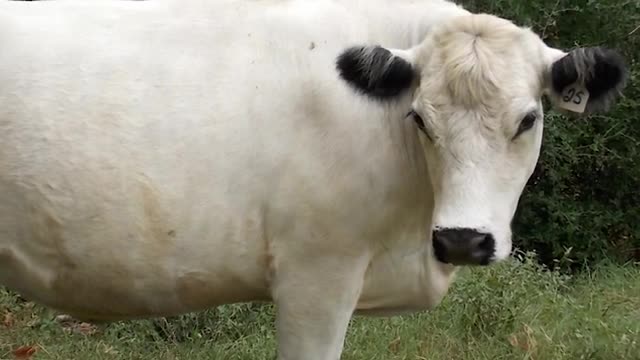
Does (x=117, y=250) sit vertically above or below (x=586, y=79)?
below

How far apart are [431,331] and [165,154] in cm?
274

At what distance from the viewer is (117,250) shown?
4242 mm

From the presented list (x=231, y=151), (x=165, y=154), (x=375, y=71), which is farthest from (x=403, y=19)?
(x=165, y=154)

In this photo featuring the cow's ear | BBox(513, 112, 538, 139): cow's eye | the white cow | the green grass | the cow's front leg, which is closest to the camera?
BBox(513, 112, 538, 139): cow's eye

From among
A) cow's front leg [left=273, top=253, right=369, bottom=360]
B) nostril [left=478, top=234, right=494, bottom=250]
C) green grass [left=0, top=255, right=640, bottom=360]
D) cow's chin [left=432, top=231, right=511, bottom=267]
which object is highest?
nostril [left=478, top=234, right=494, bottom=250]

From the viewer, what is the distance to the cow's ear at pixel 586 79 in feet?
13.1

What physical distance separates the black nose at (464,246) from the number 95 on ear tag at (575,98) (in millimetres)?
695

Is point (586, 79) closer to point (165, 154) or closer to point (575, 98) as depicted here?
point (575, 98)

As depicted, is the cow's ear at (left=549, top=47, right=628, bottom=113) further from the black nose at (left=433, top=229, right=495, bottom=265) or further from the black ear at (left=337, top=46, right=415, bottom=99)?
the black nose at (left=433, top=229, right=495, bottom=265)

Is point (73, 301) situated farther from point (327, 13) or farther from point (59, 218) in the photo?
point (327, 13)

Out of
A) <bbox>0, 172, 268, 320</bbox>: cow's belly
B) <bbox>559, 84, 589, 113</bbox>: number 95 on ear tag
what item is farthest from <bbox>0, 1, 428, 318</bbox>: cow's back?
<bbox>559, 84, 589, 113</bbox>: number 95 on ear tag

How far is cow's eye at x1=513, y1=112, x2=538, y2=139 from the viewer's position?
382 cm

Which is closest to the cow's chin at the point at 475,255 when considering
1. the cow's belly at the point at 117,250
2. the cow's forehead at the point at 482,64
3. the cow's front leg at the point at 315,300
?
the cow's forehead at the point at 482,64

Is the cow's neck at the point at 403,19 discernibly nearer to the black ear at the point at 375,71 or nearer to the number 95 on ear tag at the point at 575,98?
the black ear at the point at 375,71
